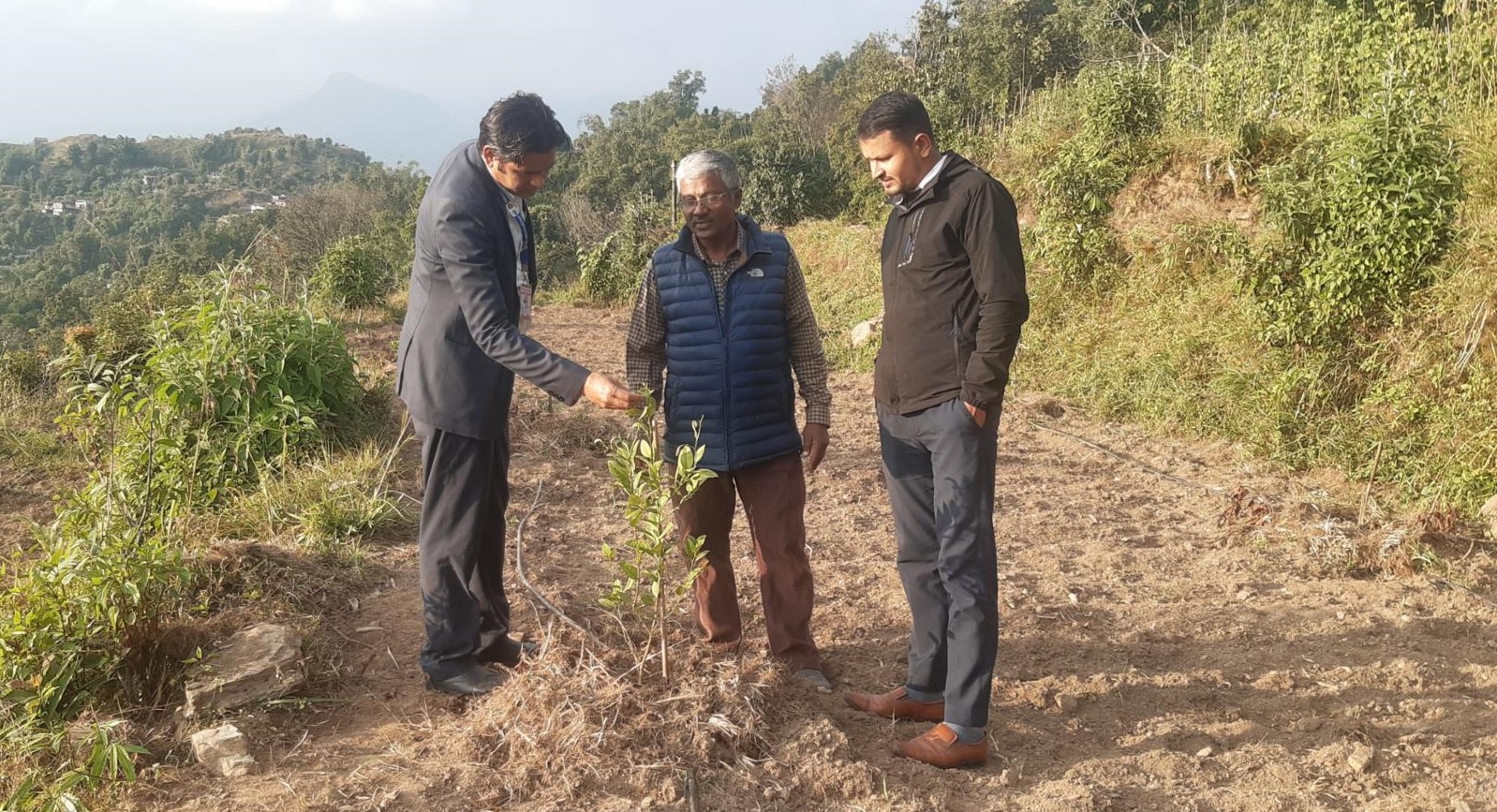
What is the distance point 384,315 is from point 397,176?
134 ft

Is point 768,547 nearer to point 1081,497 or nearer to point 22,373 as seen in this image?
point 1081,497

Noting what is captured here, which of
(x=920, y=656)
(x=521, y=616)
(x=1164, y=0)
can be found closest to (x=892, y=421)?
(x=920, y=656)

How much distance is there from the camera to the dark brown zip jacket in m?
2.54

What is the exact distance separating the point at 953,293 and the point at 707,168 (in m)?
0.87

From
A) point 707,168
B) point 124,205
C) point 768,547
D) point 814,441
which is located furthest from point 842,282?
point 124,205

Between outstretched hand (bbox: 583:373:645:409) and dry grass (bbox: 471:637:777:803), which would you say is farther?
outstretched hand (bbox: 583:373:645:409)

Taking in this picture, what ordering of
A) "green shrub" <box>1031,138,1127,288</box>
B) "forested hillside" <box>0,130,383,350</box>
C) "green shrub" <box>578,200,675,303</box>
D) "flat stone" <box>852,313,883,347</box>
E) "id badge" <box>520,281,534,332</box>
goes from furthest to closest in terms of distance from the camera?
1. "forested hillside" <box>0,130,383,350</box>
2. "green shrub" <box>578,200,675,303</box>
3. "flat stone" <box>852,313,883,347</box>
4. "green shrub" <box>1031,138,1127,288</box>
5. "id badge" <box>520,281,534,332</box>

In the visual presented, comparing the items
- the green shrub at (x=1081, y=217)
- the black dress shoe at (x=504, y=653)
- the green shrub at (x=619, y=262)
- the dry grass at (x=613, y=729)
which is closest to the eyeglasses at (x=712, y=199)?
the dry grass at (x=613, y=729)

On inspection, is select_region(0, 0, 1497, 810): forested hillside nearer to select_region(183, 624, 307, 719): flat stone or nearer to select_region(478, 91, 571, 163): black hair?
select_region(183, 624, 307, 719): flat stone

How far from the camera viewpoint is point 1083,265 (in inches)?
341

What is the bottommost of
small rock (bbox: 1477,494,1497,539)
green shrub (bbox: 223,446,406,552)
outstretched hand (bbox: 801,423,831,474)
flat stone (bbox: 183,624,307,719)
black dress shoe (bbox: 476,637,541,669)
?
small rock (bbox: 1477,494,1497,539)

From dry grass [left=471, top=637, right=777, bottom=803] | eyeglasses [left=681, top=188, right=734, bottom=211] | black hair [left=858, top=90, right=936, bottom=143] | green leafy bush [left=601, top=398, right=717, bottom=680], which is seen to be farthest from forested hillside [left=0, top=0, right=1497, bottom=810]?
black hair [left=858, top=90, right=936, bottom=143]

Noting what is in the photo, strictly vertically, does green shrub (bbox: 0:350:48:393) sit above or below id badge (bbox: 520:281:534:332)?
below

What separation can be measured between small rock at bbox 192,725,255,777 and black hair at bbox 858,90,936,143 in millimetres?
2477
